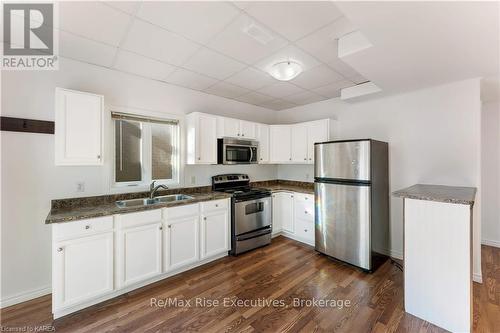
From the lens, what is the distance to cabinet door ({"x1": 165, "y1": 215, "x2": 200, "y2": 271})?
103 inches

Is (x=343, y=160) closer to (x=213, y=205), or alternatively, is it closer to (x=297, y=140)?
(x=297, y=140)

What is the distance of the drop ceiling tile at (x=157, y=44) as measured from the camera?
6.38 ft

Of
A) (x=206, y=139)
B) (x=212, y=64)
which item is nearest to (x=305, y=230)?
(x=206, y=139)

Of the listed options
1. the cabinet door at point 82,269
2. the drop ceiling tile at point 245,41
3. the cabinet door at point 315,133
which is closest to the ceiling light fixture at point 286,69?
the drop ceiling tile at point 245,41

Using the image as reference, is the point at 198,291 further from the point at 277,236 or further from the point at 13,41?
the point at 13,41

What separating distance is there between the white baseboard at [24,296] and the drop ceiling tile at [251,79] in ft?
11.0

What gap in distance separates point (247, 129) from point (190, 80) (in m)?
1.27

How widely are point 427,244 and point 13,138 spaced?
164 inches

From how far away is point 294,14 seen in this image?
5.61 feet

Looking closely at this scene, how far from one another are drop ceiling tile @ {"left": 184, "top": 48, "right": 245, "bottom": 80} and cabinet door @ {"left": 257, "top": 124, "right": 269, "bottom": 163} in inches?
54.1

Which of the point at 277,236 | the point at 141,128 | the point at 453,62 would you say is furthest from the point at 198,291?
the point at 453,62

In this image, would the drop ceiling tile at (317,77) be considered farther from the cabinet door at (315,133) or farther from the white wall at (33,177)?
the white wall at (33,177)

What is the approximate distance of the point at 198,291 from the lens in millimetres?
2398

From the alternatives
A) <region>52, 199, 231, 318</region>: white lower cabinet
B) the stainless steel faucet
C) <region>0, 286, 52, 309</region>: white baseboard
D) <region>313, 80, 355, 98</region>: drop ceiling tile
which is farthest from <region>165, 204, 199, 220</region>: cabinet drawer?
<region>313, 80, 355, 98</region>: drop ceiling tile
